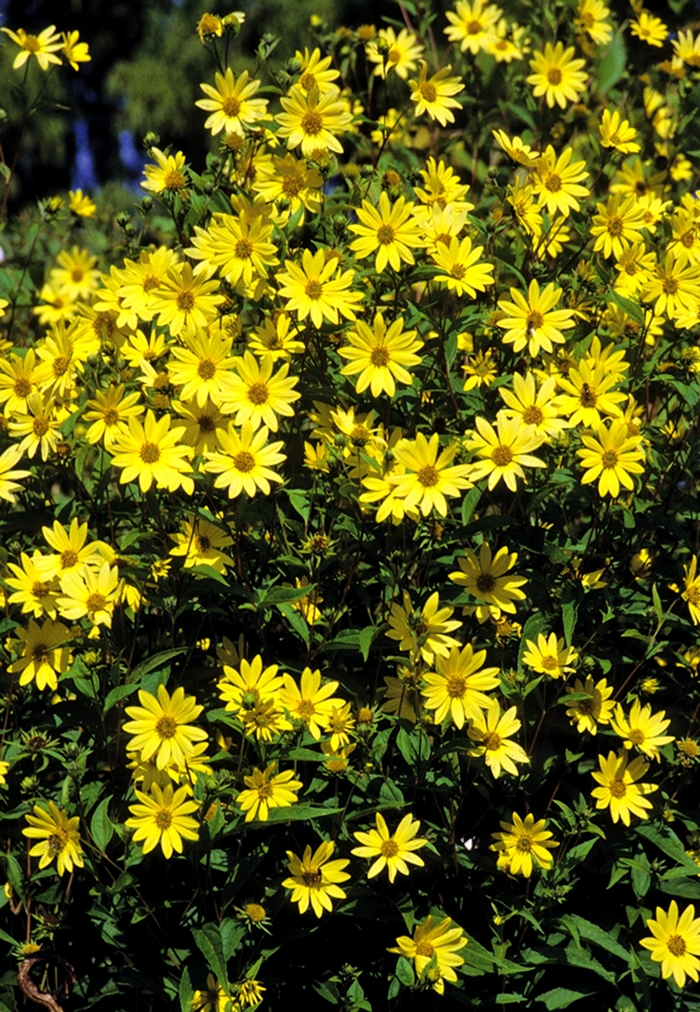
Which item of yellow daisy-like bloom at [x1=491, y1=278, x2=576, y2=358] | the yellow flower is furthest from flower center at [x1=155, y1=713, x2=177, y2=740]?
the yellow flower

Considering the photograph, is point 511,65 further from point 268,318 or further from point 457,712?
point 457,712

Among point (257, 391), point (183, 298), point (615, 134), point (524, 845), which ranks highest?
point (615, 134)

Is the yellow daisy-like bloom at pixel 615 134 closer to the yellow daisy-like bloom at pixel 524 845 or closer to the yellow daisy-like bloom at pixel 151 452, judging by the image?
the yellow daisy-like bloom at pixel 151 452

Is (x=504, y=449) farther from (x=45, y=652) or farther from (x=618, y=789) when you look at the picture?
(x=45, y=652)

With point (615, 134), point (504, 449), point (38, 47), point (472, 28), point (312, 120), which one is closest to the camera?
point (504, 449)

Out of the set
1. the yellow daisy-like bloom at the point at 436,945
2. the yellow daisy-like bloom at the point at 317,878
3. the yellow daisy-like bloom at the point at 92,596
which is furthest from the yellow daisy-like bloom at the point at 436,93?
the yellow daisy-like bloom at the point at 436,945

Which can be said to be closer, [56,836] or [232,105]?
[56,836]

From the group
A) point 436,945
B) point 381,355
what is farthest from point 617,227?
point 436,945
